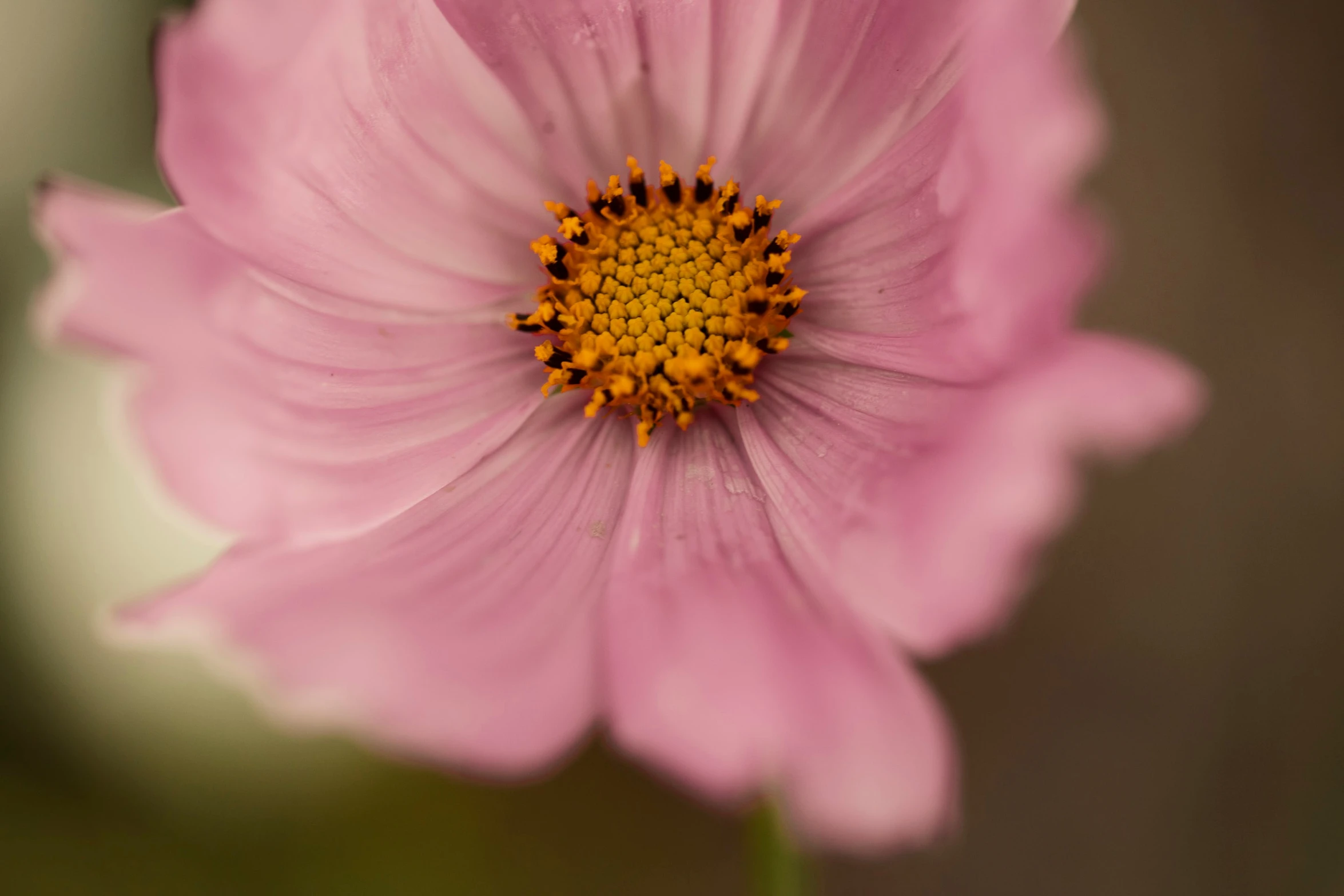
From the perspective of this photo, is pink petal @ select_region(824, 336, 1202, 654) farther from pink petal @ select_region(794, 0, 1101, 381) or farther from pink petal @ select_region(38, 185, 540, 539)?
pink petal @ select_region(38, 185, 540, 539)

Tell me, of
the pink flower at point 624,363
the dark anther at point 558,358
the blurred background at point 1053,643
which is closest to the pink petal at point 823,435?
the pink flower at point 624,363

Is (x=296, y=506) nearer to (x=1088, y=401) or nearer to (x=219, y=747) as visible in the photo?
(x=1088, y=401)

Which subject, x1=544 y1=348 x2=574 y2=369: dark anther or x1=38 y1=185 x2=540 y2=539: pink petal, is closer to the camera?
x1=38 y1=185 x2=540 y2=539: pink petal

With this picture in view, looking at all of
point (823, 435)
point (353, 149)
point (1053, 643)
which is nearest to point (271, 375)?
point (353, 149)

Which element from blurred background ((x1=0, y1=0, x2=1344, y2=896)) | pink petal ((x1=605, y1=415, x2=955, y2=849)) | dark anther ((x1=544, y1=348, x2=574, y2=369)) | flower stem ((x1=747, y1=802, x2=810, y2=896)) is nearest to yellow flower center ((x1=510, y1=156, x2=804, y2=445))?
dark anther ((x1=544, y1=348, x2=574, y2=369))

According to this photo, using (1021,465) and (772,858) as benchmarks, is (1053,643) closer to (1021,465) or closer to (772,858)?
(772,858)

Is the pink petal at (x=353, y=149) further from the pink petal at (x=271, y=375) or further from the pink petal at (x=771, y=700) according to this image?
the pink petal at (x=771, y=700)
